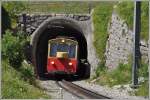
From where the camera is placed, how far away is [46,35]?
107ft

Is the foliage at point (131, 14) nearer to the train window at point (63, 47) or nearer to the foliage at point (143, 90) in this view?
the foliage at point (143, 90)

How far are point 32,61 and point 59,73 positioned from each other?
2226 millimetres

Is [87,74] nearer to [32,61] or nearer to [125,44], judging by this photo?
[32,61]

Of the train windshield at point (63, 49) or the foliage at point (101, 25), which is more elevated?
the foliage at point (101, 25)

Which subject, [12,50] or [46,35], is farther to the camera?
[46,35]

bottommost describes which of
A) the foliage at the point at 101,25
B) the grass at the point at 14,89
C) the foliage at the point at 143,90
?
the foliage at the point at 143,90

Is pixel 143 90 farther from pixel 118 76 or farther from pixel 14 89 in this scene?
pixel 14 89

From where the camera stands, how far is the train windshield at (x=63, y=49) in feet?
90.2

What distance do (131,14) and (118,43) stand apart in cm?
162

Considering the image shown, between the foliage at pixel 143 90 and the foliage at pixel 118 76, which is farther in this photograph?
the foliage at pixel 118 76

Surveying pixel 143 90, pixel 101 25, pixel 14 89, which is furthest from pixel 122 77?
pixel 14 89

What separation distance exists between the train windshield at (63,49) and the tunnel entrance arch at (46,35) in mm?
1813

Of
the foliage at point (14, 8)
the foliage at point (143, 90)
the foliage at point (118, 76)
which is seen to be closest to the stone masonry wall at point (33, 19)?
the foliage at point (14, 8)

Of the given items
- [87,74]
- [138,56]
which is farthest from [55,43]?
[138,56]
